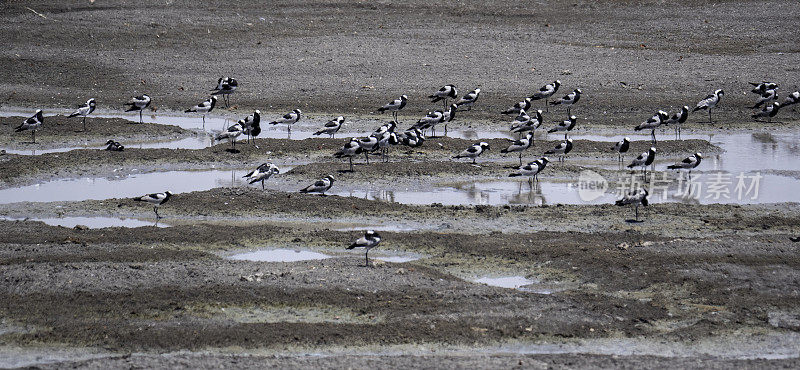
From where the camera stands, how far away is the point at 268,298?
13977mm

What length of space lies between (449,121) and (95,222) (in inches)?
515

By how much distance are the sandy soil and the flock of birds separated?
1.52 ft

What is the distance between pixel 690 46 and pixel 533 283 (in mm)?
27610

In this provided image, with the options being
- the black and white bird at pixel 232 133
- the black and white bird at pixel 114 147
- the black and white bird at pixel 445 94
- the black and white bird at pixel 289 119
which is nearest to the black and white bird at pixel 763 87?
the black and white bird at pixel 445 94

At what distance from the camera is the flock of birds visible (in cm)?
2212

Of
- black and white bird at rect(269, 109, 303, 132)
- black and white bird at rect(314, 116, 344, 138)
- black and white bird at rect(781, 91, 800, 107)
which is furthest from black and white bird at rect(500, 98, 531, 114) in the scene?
black and white bird at rect(781, 91, 800, 107)

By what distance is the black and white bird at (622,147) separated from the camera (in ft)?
80.8

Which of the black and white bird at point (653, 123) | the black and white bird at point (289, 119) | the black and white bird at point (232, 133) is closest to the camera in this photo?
the black and white bird at point (232, 133)

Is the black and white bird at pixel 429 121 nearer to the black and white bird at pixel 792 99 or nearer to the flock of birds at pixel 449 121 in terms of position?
the flock of birds at pixel 449 121

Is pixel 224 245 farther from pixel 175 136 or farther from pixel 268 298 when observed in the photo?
→ pixel 175 136

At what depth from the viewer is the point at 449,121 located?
2942 centimetres

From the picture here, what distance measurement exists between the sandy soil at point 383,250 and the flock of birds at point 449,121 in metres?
0.46

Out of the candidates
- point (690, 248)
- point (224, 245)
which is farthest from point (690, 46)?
point (224, 245)

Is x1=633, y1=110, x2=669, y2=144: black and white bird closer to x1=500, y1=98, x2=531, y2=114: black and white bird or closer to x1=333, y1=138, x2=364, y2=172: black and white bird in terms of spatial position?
x1=500, y1=98, x2=531, y2=114: black and white bird
